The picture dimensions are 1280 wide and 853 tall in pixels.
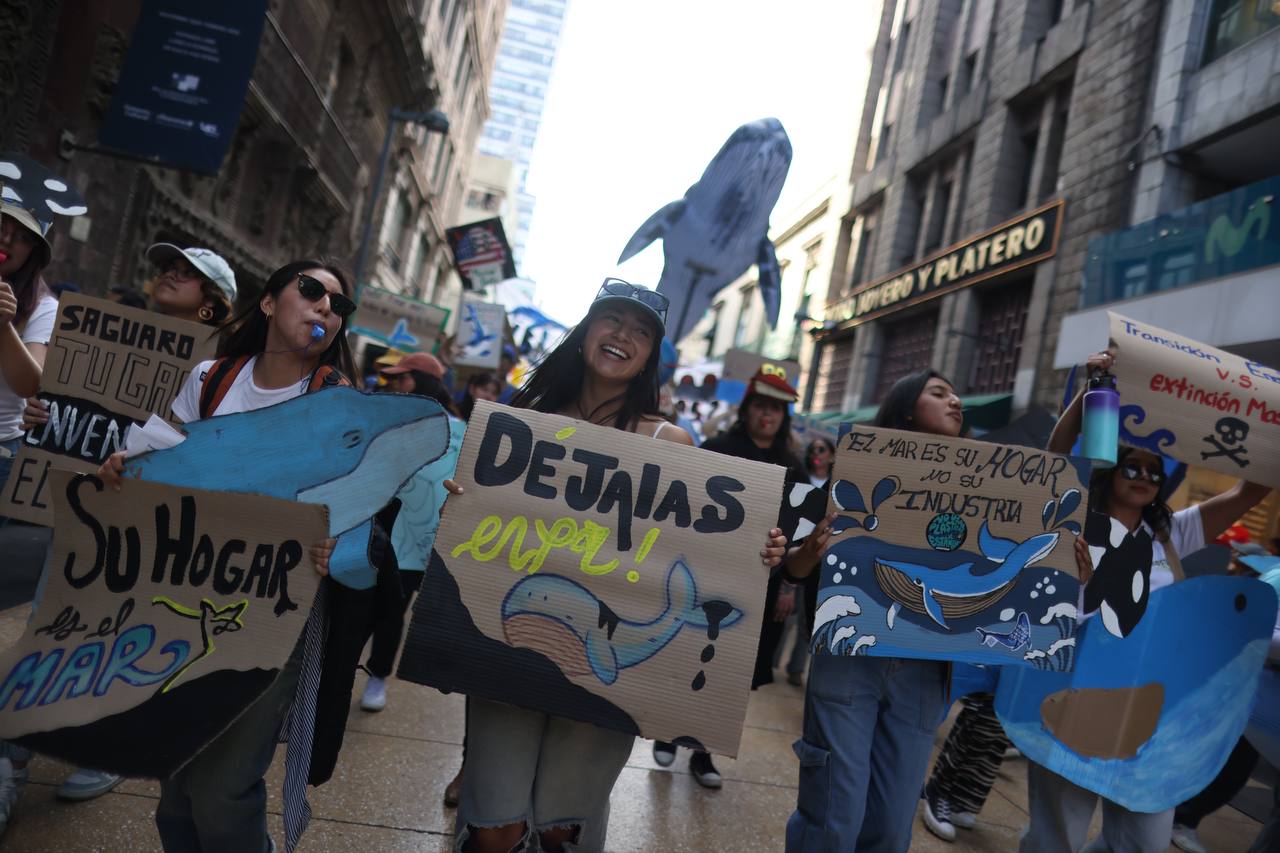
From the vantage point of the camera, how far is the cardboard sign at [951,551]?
8.32 feet

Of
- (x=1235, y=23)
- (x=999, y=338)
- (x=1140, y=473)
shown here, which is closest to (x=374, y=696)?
(x=1140, y=473)

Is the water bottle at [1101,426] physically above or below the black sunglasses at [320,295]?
above

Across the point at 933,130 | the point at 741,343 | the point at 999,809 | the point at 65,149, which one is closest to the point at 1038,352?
the point at 933,130

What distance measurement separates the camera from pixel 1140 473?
3.06 meters

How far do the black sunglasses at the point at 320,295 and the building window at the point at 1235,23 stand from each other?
37.9ft

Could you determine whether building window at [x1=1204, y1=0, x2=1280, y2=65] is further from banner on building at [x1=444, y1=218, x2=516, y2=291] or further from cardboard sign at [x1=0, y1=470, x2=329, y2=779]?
cardboard sign at [x1=0, y1=470, x2=329, y2=779]

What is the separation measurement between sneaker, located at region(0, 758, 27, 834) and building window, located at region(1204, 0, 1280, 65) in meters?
12.7

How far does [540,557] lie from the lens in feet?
6.86

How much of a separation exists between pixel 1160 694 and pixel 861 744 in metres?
1.02

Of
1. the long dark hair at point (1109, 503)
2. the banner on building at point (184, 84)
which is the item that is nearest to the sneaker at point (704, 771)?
the long dark hair at point (1109, 503)

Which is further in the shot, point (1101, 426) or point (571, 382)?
point (1101, 426)

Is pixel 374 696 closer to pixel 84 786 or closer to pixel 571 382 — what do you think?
pixel 84 786

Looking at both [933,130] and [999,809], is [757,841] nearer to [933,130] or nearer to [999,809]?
[999,809]

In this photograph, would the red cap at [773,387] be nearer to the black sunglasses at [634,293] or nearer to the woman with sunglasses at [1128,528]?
the woman with sunglasses at [1128,528]
